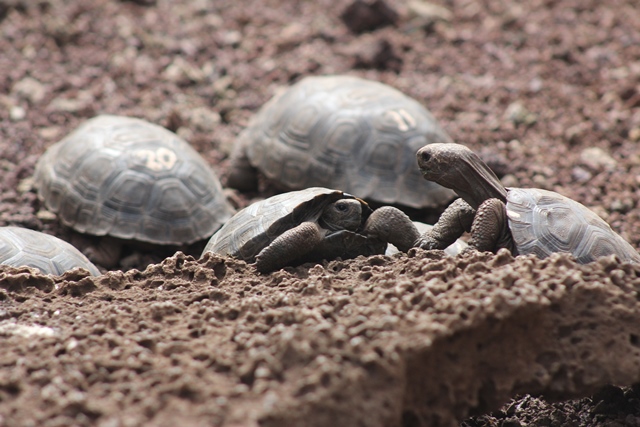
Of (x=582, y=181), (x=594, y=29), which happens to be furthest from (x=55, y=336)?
(x=594, y=29)

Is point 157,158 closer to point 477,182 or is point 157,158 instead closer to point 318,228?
point 318,228

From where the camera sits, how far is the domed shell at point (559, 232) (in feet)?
11.5

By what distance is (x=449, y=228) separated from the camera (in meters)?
3.77

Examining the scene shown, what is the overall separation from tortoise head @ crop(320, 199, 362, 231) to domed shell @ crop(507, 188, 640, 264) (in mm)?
814

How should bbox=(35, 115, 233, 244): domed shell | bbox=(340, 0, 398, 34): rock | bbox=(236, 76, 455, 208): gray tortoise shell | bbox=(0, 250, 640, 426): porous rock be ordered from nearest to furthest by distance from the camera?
bbox=(0, 250, 640, 426): porous rock < bbox=(35, 115, 233, 244): domed shell < bbox=(236, 76, 455, 208): gray tortoise shell < bbox=(340, 0, 398, 34): rock

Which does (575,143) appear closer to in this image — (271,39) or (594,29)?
(594,29)

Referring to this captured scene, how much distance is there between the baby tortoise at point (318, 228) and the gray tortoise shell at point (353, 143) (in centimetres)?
144

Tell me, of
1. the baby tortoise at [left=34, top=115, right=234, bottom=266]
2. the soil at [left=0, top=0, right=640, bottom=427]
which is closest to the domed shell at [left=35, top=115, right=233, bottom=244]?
the baby tortoise at [left=34, top=115, right=234, bottom=266]

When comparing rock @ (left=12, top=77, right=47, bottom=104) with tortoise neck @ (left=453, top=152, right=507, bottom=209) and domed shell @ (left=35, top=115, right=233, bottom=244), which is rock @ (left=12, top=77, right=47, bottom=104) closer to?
domed shell @ (left=35, top=115, right=233, bottom=244)

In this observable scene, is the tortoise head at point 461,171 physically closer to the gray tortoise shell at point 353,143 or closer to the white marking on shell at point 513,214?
A: the white marking on shell at point 513,214

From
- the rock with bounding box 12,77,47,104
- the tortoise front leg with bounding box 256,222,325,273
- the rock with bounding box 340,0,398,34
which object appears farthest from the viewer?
the rock with bounding box 340,0,398,34

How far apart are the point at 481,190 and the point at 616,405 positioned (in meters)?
1.29

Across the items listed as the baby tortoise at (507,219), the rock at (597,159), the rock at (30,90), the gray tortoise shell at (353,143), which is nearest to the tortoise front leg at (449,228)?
the baby tortoise at (507,219)

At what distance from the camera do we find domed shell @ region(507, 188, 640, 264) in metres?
3.49
